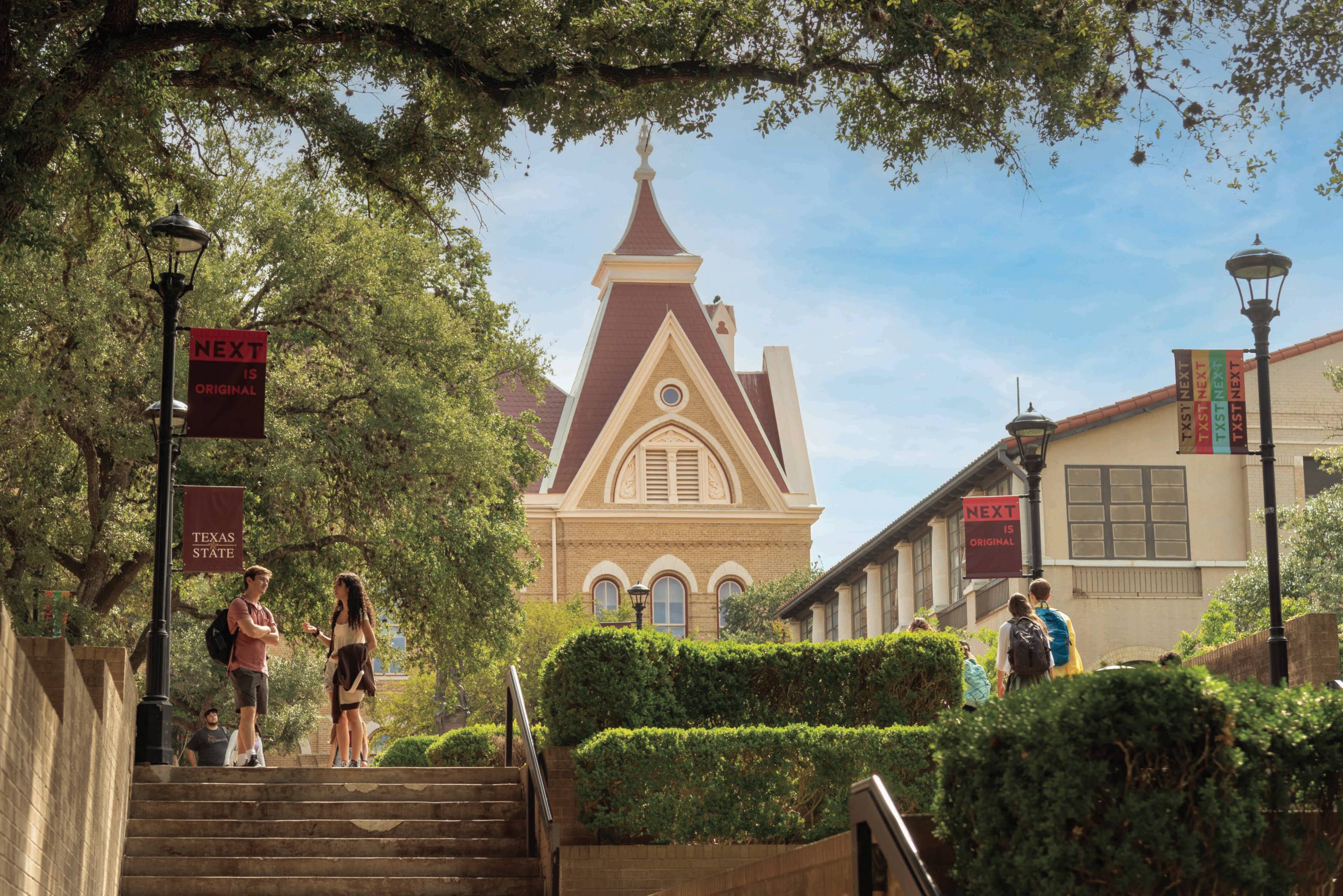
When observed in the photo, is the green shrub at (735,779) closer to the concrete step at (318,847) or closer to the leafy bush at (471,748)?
the concrete step at (318,847)

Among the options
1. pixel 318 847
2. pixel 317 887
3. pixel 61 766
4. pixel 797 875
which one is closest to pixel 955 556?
pixel 318 847

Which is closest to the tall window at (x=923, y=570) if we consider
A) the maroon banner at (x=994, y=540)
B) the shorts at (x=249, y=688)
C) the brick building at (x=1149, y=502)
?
the brick building at (x=1149, y=502)

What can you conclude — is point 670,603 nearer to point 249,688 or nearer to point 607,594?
point 607,594

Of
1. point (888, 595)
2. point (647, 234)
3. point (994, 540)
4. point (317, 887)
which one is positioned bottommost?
point (317, 887)

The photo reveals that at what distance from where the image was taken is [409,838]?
11.3 metres

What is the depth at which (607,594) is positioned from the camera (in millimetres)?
54031

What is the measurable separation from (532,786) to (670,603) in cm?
4343

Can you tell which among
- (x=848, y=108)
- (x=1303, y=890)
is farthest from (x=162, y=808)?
(x=1303, y=890)

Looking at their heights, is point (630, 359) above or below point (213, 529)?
above

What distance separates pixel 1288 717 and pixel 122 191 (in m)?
8.80

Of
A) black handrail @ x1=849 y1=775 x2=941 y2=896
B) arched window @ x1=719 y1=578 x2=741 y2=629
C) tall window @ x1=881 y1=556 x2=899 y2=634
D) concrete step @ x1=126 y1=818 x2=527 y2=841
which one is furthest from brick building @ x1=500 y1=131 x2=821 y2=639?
black handrail @ x1=849 y1=775 x2=941 y2=896

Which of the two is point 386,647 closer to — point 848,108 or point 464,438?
point 464,438

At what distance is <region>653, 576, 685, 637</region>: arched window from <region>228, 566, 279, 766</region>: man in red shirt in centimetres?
4058

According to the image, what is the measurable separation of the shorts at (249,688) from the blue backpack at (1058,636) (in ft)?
21.5
